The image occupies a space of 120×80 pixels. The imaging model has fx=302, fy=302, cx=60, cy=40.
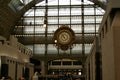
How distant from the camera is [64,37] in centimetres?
2717

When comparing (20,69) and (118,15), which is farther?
(20,69)

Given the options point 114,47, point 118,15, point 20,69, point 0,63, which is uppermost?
point 118,15

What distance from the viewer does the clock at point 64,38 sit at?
26922mm

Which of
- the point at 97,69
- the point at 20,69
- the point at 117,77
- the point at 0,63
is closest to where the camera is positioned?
the point at 117,77

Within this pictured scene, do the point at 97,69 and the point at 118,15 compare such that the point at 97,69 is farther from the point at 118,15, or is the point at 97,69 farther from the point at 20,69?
the point at 20,69

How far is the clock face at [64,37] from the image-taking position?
2692 cm

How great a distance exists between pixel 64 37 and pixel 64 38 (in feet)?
0.39

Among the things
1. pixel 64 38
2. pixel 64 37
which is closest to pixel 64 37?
pixel 64 37

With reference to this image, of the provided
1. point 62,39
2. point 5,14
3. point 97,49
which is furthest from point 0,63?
point 5,14

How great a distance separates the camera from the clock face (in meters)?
26.9

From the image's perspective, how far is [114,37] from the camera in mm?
7469

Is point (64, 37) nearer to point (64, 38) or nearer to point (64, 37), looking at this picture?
point (64, 37)

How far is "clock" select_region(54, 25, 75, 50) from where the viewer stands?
26.9m

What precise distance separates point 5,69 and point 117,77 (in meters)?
15.4
